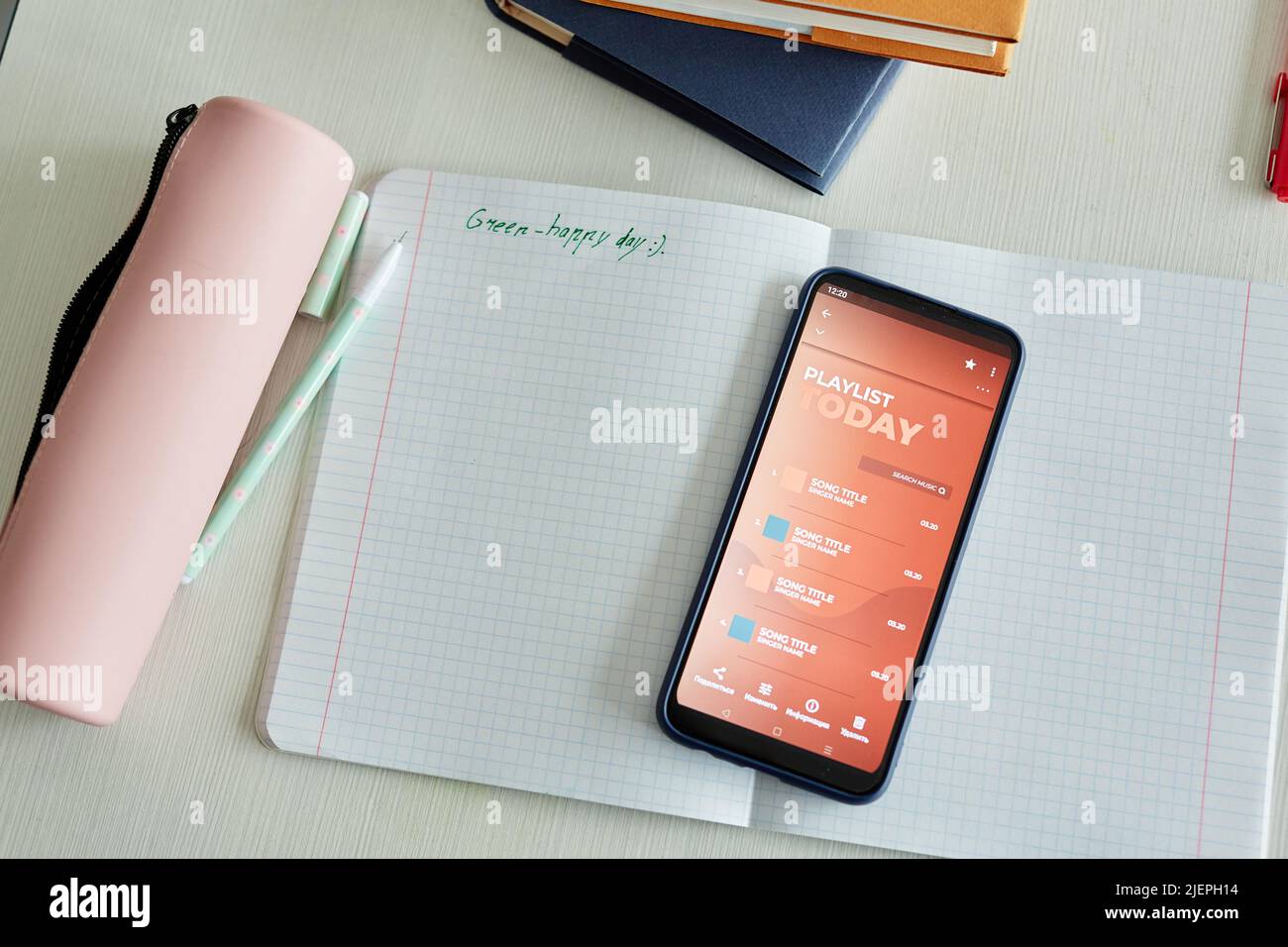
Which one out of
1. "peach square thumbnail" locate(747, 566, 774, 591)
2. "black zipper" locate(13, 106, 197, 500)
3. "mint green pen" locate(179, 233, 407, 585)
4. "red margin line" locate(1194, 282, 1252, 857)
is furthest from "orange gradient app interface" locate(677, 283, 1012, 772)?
"black zipper" locate(13, 106, 197, 500)

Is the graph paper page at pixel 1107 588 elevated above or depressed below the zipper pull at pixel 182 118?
below

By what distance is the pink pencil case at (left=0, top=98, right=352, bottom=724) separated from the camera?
504mm

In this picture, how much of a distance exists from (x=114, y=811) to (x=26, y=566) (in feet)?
0.48

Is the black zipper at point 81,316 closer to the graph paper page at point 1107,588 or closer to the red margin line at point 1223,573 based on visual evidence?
the graph paper page at point 1107,588

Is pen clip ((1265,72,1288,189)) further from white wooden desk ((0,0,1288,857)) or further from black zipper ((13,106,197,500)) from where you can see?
black zipper ((13,106,197,500))

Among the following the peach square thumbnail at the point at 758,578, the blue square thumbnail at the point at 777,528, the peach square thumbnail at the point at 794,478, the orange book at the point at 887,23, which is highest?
the orange book at the point at 887,23

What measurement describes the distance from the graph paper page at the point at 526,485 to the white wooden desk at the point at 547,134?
3cm

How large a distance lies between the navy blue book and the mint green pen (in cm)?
18

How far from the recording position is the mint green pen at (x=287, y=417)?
57cm

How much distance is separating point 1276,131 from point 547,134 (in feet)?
1.42

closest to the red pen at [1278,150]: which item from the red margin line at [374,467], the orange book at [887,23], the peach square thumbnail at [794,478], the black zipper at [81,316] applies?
the orange book at [887,23]

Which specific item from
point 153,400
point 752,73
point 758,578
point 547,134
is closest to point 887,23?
point 752,73
